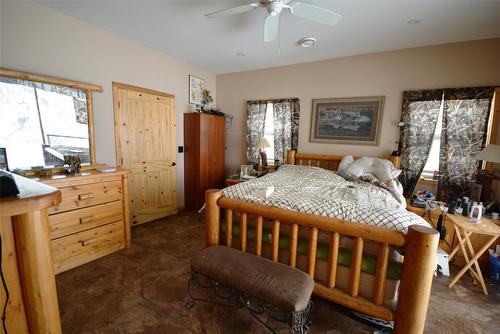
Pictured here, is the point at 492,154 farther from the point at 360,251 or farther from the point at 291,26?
the point at 291,26

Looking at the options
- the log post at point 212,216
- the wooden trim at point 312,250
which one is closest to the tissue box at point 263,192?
the log post at point 212,216

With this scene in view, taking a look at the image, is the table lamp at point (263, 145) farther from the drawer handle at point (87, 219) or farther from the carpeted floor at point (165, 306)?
the drawer handle at point (87, 219)

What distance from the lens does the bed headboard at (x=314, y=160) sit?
10.8ft

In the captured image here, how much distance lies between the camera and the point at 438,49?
268 cm

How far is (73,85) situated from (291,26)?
2500 millimetres

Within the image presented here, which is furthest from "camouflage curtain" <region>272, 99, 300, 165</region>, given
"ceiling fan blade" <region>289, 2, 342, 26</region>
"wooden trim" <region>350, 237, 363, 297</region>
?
"wooden trim" <region>350, 237, 363, 297</region>

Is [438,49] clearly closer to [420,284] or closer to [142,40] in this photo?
[420,284]

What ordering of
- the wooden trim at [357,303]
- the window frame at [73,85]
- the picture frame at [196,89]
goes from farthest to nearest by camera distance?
the picture frame at [196,89] → the window frame at [73,85] → the wooden trim at [357,303]

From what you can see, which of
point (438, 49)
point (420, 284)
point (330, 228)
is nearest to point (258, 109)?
point (438, 49)

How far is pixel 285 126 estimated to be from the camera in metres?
3.68

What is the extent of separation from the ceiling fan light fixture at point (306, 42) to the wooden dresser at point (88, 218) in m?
2.71

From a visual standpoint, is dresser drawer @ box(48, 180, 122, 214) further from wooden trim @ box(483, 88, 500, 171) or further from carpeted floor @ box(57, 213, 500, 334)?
wooden trim @ box(483, 88, 500, 171)

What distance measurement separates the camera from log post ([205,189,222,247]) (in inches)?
69.8

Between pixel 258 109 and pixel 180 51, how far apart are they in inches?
62.2
